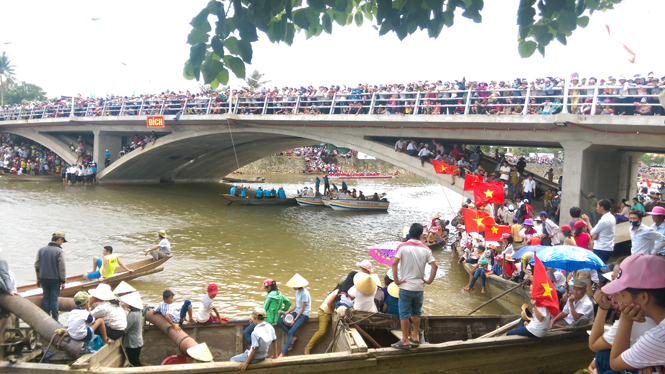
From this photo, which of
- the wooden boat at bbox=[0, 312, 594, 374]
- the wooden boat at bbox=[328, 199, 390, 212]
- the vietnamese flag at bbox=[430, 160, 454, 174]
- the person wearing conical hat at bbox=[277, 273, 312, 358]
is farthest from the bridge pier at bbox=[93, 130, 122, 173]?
the person wearing conical hat at bbox=[277, 273, 312, 358]

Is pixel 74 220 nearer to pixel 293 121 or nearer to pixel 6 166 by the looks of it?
pixel 293 121

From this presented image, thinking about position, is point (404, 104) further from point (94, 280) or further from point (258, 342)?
point (258, 342)

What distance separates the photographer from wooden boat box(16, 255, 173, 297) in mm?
9628

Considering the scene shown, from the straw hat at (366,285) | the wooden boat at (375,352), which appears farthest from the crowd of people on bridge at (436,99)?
the straw hat at (366,285)

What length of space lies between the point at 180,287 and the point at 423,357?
7.29 m

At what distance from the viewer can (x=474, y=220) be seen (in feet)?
42.1

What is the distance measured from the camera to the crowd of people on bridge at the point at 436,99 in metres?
14.5

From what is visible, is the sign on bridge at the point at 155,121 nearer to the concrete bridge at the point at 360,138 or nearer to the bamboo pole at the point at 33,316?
the concrete bridge at the point at 360,138

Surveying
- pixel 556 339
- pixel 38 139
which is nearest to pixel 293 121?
pixel 556 339

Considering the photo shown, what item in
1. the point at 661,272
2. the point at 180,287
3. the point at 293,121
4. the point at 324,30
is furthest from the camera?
the point at 293,121

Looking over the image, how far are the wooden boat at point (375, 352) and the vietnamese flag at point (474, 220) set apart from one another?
487 cm

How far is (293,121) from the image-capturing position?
23156mm

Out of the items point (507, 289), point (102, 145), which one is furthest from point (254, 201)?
point (507, 289)

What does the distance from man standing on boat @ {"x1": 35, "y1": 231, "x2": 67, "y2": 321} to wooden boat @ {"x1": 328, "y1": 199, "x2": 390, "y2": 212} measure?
18.5 metres
